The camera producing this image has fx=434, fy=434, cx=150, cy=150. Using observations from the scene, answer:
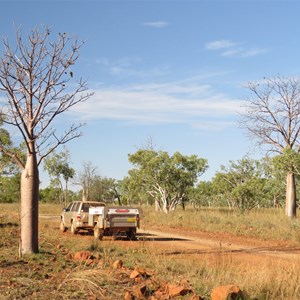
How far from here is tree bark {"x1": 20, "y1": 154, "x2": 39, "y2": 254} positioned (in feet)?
33.2

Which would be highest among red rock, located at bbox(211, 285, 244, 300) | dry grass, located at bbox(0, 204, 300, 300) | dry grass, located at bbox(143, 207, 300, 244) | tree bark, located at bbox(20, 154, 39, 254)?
tree bark, located at bbox(20, 154, 39, 254)

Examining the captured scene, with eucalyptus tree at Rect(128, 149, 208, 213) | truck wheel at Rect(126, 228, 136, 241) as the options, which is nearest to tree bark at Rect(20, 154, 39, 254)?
truck wheel at Rect(126, 228, 136, 241)

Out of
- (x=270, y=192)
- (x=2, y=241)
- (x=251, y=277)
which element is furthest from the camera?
(x=270, y=192)

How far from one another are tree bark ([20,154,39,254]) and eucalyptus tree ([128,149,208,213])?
26.2m

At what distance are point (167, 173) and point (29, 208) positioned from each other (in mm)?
27241

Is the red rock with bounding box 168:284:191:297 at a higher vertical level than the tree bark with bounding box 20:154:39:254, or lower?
lower

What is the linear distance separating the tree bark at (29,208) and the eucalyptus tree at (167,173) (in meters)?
26.2

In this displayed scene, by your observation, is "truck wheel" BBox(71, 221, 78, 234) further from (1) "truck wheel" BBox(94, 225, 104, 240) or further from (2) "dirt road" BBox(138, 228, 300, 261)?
(2) "dirt road" BBox(138, 228, 300, 261)

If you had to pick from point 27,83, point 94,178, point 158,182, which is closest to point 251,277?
point 27,83

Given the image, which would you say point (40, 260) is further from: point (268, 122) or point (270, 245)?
point (268, 122)

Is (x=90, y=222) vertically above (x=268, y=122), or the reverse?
(x=268, y=122)

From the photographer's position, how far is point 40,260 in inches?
364

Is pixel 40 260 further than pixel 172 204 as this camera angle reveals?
No

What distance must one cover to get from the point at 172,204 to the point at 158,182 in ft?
7.97
